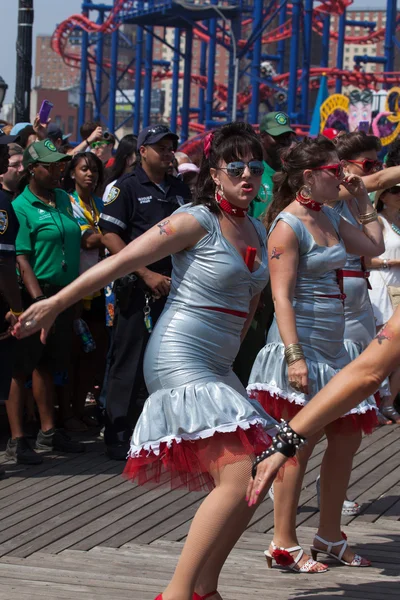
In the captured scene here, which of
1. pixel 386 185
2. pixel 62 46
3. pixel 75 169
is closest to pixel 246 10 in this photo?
pixel 62 46

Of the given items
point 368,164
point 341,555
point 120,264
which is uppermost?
point 368,164

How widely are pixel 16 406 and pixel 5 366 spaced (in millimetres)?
440

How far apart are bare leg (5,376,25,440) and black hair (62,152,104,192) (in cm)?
193

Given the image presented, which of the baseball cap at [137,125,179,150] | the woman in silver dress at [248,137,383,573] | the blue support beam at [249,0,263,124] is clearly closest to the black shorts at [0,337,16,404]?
the baseball cap at [137,125,179,150]

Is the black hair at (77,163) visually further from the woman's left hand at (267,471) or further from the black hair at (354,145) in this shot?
the woman's left hand at (267,471)

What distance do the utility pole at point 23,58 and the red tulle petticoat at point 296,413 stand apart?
A: 6.95 m

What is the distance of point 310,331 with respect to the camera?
4738 mm

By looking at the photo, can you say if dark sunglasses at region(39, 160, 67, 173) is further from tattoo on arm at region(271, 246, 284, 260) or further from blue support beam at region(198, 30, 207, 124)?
A: blue support beam at region(198, 30, 207, 124)

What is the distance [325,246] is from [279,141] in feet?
9.35

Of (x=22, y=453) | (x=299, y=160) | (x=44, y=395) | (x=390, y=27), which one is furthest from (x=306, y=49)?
(x=299, y=160)

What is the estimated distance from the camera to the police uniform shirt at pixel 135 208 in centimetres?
688

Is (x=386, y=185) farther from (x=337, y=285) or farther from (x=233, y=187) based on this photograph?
(x=233, y=187)

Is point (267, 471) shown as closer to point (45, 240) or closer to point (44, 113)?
point (45, 240)

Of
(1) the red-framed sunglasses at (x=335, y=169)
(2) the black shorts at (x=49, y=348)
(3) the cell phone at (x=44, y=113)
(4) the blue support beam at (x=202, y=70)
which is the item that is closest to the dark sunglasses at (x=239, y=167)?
(1) the red-framed sunglasses at (x=335, y=169)
